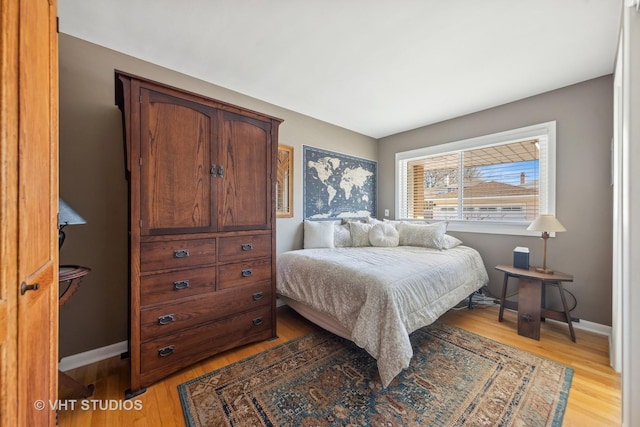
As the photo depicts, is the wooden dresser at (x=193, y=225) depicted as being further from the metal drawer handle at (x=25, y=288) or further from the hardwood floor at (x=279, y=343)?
the metal drawer handle at (x=25, y=288)

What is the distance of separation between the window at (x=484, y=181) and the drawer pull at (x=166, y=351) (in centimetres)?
350

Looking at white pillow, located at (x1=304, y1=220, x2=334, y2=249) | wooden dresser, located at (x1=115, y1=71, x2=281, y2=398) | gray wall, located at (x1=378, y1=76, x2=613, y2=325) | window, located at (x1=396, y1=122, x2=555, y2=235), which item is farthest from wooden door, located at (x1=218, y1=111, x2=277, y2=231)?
gray wall, located at (x1=378, y1=76, x2=613, y2=325)

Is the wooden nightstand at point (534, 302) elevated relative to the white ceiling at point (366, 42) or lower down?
lower down

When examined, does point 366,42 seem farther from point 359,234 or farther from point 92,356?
point 92,356

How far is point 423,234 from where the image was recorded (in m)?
3.20

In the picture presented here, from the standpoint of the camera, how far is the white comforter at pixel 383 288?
1.67 metres

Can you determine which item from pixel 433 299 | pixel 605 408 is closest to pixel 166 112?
pixel 433 299

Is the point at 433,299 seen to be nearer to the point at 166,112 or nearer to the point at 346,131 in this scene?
the point at 166,112

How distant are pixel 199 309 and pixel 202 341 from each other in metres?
0.25

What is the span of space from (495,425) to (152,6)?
325 centimetres

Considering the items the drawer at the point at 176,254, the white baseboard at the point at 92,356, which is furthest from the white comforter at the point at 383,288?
the white baseboard at the point at 92,356

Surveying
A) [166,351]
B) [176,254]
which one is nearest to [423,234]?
[176,254]

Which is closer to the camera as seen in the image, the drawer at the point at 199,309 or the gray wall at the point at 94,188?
the drawer at the point at 199,309

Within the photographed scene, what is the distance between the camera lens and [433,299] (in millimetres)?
2113
